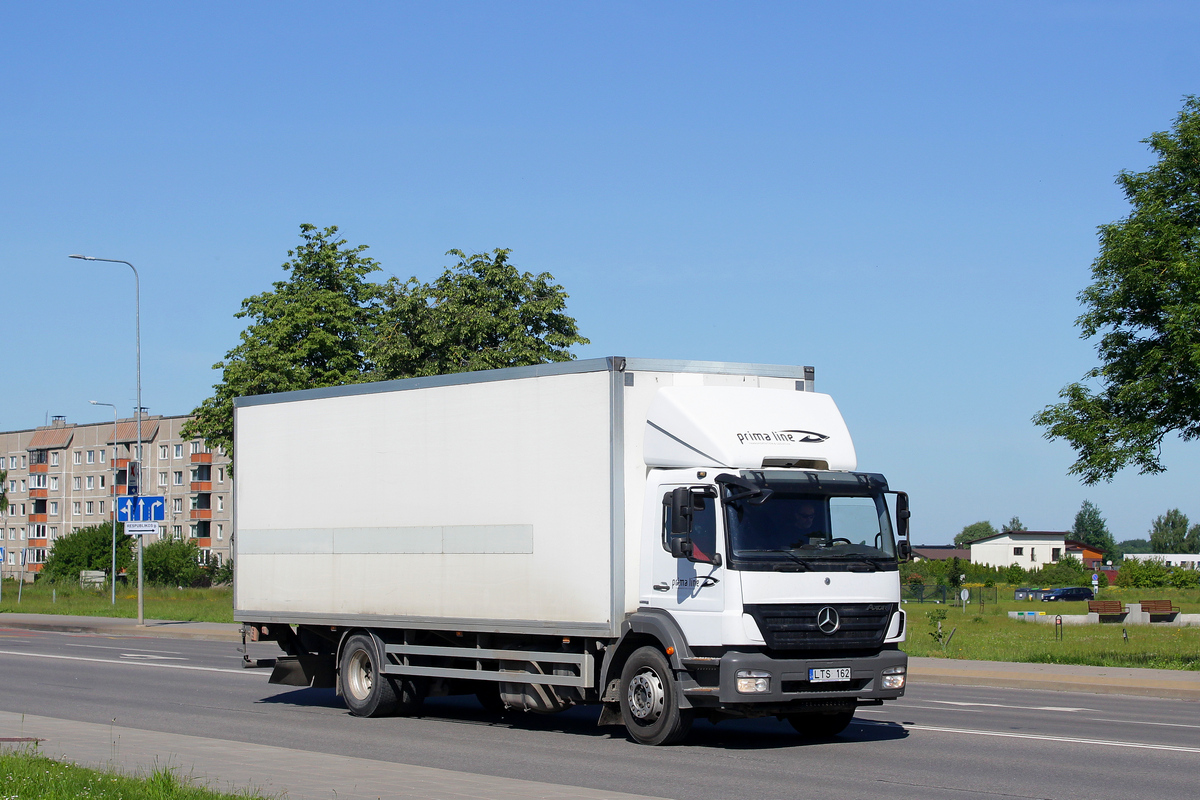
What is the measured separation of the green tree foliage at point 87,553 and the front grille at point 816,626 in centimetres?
8518

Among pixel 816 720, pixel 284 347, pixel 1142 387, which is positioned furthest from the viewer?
pixel 284 347

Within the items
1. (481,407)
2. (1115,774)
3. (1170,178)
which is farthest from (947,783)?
(1170,178)

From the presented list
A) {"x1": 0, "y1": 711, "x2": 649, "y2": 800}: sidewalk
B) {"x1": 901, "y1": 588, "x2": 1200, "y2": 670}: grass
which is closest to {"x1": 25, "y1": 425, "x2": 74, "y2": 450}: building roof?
{"x1": 901, "y1": 588, "x2": 1200, "y2": 670}: grass

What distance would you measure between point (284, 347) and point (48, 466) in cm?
9703

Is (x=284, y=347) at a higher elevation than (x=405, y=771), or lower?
higher

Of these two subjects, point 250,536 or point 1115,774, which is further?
point 250,536

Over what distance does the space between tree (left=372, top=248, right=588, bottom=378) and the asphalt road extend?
19679 millimetres

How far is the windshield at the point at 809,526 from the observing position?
1221 centimetres

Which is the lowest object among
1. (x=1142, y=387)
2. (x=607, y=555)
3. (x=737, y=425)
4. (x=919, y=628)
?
(x=919, y=628)

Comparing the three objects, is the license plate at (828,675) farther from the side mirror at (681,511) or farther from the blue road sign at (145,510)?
the blue road sign at (145,510)

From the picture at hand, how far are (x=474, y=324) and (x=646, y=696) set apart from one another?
28.3 meters

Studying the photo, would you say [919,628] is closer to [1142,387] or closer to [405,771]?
[1142,387]

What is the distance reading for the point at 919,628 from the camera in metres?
36.9

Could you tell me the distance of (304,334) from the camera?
41.6m
